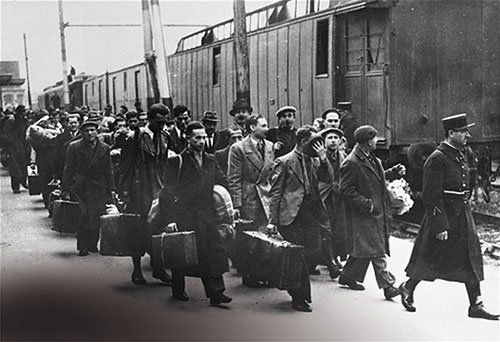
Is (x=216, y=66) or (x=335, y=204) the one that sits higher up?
(x=216, y=66)

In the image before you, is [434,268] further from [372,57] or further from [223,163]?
[372,57]

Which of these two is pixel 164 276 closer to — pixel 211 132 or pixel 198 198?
pixel 198 198

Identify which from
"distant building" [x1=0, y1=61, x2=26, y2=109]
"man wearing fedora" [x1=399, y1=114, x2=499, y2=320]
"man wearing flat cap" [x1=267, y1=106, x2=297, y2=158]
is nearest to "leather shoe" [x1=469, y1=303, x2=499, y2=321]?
"man wearing fedora" [x1=399, y1=114, x2=499, y2=320]

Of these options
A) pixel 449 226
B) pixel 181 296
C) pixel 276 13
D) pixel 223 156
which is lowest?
pixel 181 296

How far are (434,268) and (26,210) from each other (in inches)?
355

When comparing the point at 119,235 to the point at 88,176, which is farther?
the point at 88,176

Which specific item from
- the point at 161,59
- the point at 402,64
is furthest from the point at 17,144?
the point at 402,64

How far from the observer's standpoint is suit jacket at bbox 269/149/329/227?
7.45 m

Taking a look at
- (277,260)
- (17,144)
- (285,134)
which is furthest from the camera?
(17,144)

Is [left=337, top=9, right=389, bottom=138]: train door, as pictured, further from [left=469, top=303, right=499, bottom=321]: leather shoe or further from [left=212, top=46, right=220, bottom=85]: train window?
[left=212, top=46, right=220, bottom=85]: train window

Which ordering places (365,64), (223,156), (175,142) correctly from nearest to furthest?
1. (175,142)
2. (223,156)
3. (365,64)

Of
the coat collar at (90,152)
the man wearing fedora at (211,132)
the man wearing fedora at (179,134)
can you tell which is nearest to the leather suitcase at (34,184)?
the coat collar at (90,152)

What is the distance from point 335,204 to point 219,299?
7.07 feet

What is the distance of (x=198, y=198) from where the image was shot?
23.3ft
